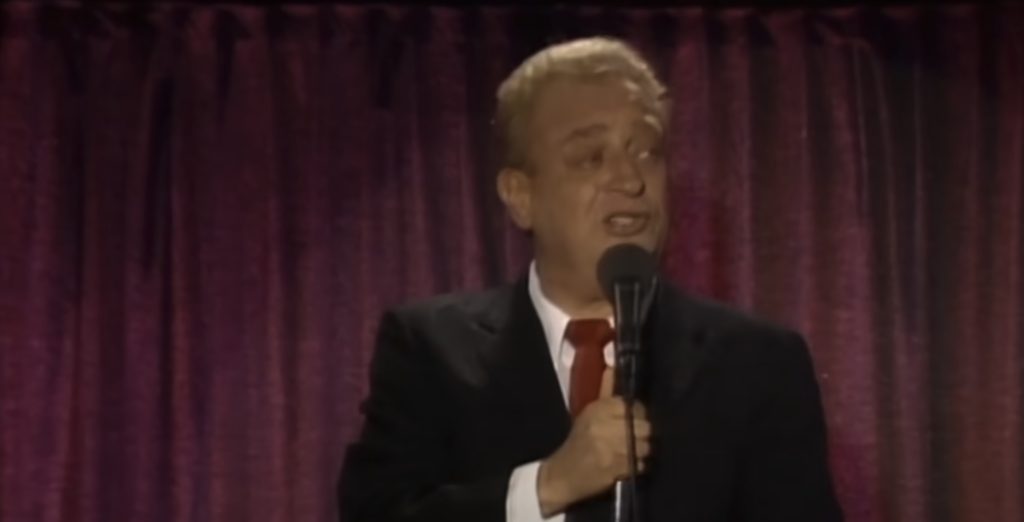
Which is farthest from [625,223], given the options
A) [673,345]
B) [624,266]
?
[624,266]

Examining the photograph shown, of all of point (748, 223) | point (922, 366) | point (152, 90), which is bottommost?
point (922, 366)

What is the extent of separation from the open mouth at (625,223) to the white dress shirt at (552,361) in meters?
0.13

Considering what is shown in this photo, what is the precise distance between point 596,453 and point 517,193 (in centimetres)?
52

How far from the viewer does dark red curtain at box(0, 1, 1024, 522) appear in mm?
2344

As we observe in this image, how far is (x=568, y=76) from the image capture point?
1782mm

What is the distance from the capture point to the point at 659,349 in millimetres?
1746

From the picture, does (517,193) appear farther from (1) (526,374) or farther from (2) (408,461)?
(2) (408,461)

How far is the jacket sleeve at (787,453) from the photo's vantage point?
65.7 inches

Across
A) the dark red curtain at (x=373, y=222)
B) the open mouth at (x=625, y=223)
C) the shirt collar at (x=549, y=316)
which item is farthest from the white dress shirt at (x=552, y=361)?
the dark red curtain at (x=373, y=222)

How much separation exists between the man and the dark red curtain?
59 centimetres

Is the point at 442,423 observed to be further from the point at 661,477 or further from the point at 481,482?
the point at 661,477

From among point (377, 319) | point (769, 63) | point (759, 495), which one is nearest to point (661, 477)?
point (759, 495)

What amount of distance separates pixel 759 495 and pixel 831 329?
789mm

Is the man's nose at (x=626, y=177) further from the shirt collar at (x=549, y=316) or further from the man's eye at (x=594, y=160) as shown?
the shirt collar at (x=549, y=316)
